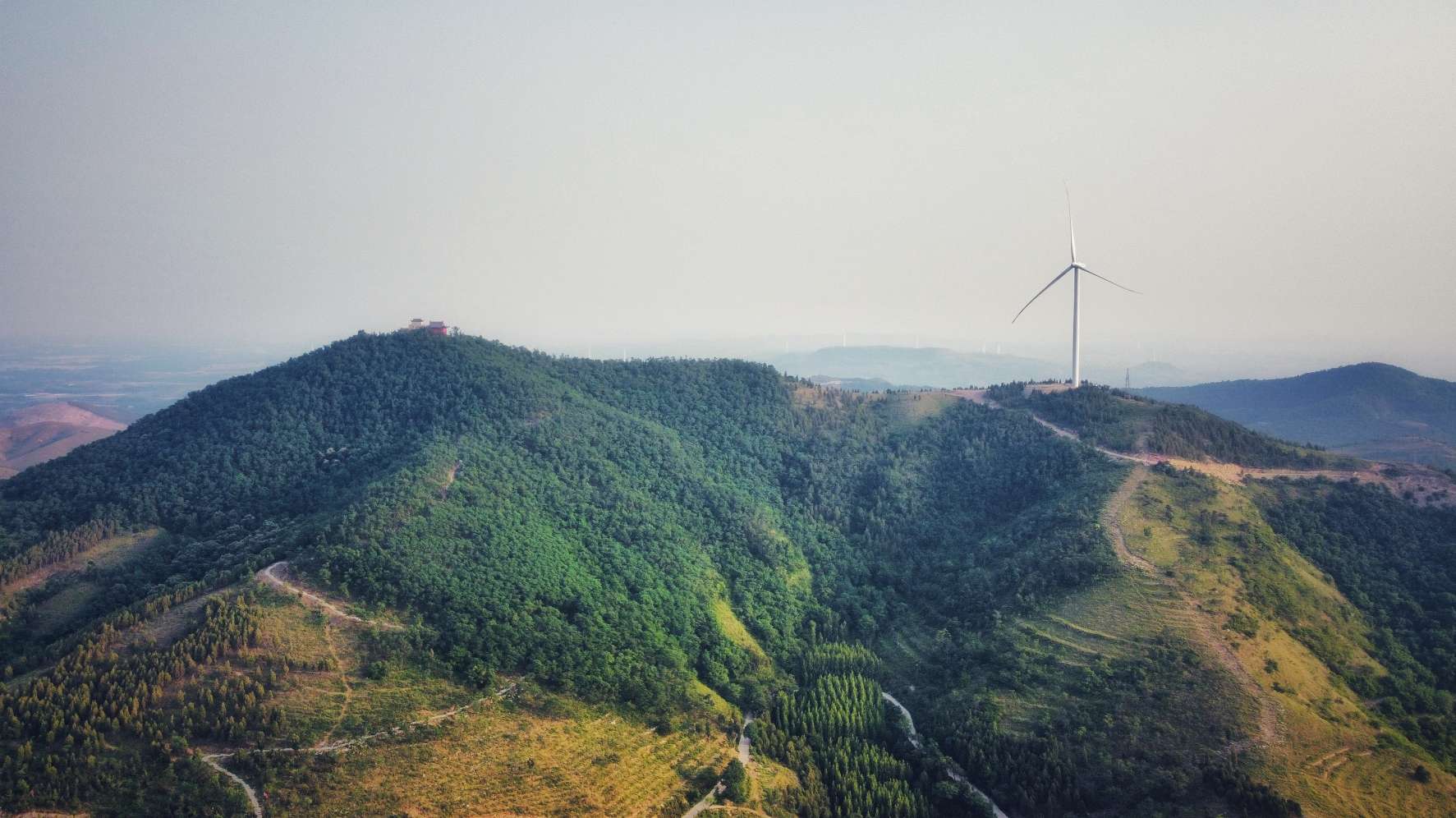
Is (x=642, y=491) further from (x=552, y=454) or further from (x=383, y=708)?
(x=383, y=708)

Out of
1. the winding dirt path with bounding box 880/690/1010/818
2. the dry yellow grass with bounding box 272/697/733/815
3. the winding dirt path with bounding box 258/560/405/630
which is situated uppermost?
the winding dirt path with bounding box 258/560/405/630

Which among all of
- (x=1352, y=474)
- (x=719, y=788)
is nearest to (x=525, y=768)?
(x=719, y=788)

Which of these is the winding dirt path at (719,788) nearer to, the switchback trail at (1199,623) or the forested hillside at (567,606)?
the forested hillside at (567,606)

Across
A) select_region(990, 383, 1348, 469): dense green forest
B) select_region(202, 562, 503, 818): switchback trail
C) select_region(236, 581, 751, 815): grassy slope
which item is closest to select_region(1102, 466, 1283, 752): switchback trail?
select_region(990, 383, 1348, 469): dense green forest

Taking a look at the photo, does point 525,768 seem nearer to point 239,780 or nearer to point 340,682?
point 340,682

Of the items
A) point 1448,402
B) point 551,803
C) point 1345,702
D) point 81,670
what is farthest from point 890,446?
point 1448,402

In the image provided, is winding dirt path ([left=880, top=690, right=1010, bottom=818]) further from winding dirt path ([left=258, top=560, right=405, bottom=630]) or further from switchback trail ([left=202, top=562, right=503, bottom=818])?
winding dirt path ([left=258, top=560, right=405, bottom=630])
